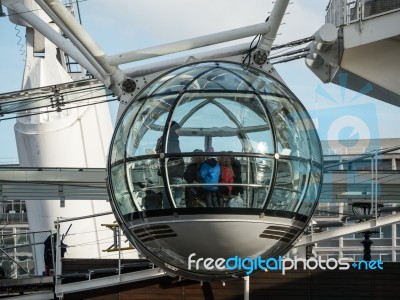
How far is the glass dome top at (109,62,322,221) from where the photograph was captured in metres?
14.1

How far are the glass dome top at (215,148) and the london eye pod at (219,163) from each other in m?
0.01

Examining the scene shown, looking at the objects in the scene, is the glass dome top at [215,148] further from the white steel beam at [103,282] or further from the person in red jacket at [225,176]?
the white steel beam at [103,282]

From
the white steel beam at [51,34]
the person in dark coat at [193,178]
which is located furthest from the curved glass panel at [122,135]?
the white steel beam at [51,34]

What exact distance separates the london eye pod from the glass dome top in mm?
11

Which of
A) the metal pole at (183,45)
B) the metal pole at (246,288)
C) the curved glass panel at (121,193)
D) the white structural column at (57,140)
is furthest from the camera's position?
the white structural column at (57,140)

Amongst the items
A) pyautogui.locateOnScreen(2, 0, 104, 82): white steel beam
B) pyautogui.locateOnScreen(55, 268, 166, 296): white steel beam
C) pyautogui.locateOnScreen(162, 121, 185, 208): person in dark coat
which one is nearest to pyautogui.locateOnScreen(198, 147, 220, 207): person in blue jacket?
pyautogui.locateOnScreen(162, 121, 185, 208): person in dark coat

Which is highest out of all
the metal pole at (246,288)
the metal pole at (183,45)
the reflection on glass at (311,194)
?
the metal pole at (183,45)

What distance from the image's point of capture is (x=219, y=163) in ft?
45.9

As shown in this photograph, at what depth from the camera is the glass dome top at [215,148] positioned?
46.1ft

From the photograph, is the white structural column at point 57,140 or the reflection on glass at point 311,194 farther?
the white structural column at point 57,140

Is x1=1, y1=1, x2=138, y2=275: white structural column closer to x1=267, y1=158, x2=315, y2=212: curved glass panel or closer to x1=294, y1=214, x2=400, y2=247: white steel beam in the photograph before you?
x1=294, y1=214, x2=400, y2=247: white steel beam

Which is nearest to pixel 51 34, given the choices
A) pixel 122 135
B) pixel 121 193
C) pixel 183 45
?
pixel 183 45

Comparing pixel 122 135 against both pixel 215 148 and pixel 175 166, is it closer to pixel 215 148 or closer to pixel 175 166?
pixel 175 166

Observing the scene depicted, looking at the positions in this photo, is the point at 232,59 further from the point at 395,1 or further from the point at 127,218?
the point at 395,1
